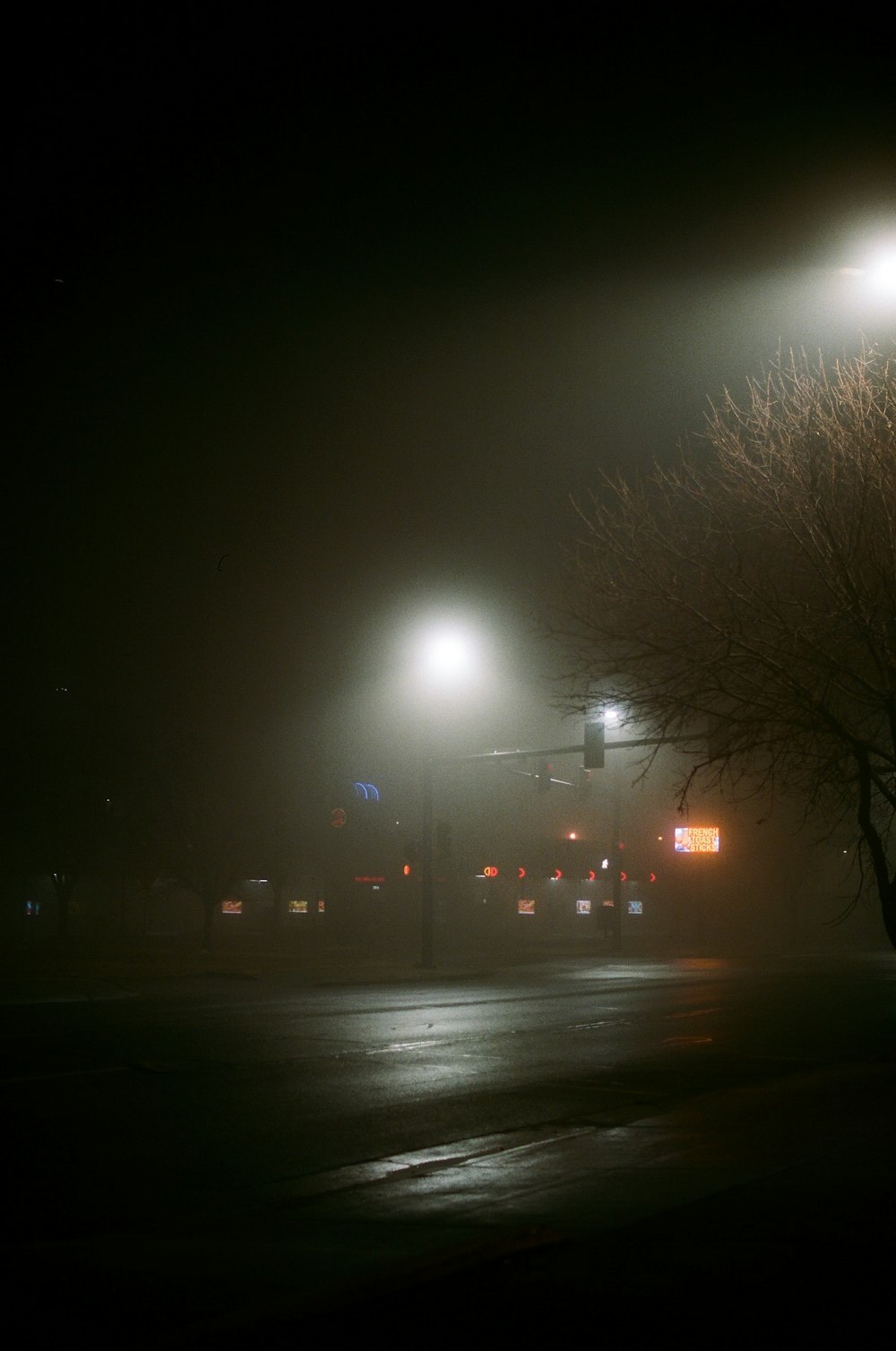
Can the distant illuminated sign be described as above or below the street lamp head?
below

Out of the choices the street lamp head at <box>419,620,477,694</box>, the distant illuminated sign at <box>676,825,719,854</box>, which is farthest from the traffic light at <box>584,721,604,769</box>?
the distant illuminated sign at <box>676,825,719,854</box>

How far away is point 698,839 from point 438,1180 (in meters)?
53.4

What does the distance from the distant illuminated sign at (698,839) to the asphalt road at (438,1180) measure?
4089cm

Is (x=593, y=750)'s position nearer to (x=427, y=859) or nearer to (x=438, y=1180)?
(x=427, y=859)

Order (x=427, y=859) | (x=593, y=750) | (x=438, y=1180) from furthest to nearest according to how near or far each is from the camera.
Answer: (x=427, y=859) < (x=593, y=750) < (x=438, y=1180)

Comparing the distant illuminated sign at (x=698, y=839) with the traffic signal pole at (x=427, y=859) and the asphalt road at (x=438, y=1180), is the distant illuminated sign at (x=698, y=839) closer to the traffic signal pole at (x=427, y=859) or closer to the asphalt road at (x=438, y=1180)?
the traffic signal pole at (x=427, y=859)

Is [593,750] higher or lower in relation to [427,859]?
higher

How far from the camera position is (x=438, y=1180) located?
9016 millimetres

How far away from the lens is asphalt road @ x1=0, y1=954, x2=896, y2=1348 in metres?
5.86

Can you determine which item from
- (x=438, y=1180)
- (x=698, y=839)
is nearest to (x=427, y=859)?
(x=698, y=839)

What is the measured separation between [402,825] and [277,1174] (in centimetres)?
4727

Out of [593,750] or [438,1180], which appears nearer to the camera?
[438,1180]

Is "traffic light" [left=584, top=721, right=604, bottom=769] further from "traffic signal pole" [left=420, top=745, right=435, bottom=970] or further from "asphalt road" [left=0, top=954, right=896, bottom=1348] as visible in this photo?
"traffic signal pole" [left=420, top=745, right=435, bottom=970]

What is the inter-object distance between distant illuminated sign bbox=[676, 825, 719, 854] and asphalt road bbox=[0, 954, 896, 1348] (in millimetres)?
40894
